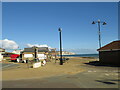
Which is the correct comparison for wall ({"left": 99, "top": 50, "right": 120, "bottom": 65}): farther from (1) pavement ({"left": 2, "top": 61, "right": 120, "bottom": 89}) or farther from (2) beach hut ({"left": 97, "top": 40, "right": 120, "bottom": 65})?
(1) pavement ({"left": 2, "top": 61, "right": 120, "bottom": 89})

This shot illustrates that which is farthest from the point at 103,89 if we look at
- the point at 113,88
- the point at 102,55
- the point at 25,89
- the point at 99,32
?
the point at 99,32

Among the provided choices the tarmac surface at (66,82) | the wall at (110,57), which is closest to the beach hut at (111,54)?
the wall at (110,57)

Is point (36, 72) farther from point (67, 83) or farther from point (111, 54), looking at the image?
point (111, 54)

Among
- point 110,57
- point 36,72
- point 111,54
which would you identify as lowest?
point 36,72

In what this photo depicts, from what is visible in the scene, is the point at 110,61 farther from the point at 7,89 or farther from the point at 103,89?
the point at 7,89

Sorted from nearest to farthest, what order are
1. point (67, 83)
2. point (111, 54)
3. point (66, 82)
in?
point (67, 83) < point (66, 82) < point (111, 54)

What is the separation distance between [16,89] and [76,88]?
11.6ft

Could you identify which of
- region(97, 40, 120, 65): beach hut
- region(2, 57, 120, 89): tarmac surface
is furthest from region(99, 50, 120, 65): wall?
region(2, 57, 120, 89): tarmac surface

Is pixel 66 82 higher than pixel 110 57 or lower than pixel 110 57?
lower

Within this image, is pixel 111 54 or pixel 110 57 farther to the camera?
pixel 110 57

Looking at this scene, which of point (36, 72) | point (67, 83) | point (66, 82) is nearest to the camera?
point (67, 83)

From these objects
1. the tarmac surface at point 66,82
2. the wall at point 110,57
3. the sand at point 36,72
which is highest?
the wall at point 110,57

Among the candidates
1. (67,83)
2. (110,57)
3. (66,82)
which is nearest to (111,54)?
(110,57)

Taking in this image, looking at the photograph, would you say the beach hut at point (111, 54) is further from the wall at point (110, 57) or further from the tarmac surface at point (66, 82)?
the tarmac surface at point (66, 82)
